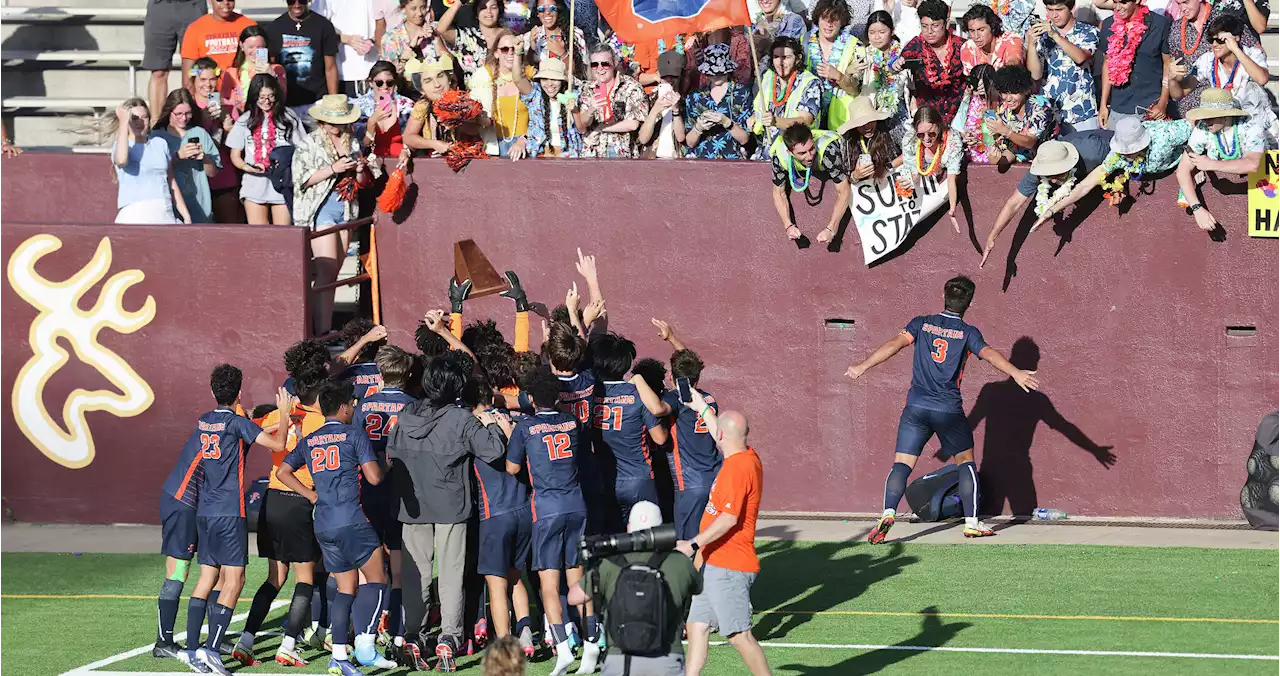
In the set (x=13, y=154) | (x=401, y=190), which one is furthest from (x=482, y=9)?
(x=13, y=154)

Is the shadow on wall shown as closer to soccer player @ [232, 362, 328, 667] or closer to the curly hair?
soccer player @ [232, 362, 328, 667]

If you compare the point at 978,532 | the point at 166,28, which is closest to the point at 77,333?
the point at 166,28

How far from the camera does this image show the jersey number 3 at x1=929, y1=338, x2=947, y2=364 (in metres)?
13.9

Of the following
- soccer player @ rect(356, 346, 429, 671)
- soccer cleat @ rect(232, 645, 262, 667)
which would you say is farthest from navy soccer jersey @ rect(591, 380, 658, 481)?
soccer cleat @ rect(232, 645, 262, 667)

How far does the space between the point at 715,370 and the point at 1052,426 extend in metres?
3.09

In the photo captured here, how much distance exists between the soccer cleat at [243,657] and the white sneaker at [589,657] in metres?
2.20

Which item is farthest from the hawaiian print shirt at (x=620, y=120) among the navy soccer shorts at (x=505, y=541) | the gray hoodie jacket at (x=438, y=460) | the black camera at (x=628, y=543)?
the black camera at (x=628, y=543)

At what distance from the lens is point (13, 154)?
17219 millimetres

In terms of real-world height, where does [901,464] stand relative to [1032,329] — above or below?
below

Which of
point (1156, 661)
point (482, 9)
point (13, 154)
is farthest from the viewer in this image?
point (13, 154)

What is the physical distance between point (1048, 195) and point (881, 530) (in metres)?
3.29

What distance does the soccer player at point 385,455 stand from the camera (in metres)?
11.3

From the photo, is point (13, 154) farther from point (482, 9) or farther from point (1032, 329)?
point (1032, 329)

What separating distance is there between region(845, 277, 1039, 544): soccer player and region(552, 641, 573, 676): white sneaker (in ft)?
13.6
